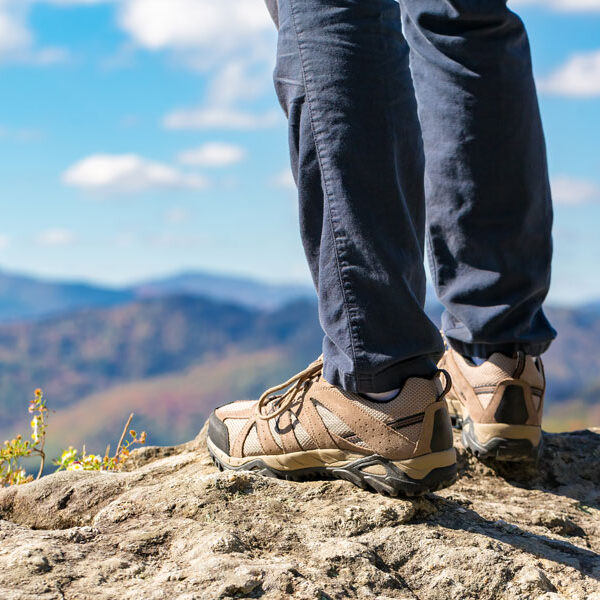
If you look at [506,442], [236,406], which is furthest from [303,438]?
[506,442]

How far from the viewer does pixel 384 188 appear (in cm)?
206

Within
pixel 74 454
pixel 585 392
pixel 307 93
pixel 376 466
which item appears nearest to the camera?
pixel 307 93

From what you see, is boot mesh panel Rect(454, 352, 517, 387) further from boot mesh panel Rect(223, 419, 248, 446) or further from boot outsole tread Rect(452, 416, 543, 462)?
boot mesh panel Rect(223, 419, 248, 446)

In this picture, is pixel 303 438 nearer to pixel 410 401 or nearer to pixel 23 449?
pixel 410 401

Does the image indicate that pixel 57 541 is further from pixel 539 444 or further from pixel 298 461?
pixel 539 444

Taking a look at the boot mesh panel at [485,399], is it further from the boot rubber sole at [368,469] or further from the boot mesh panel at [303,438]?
the boot mesh panel at [303,438]

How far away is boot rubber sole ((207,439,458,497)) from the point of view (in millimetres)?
2152

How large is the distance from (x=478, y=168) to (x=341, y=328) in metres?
0.95

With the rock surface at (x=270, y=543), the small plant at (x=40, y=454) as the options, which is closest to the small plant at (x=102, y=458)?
the small plant at (x=40, y=454)

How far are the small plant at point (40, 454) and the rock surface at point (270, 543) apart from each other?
83 cm

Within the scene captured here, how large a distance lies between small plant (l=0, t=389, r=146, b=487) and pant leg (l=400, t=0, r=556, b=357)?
168 cm

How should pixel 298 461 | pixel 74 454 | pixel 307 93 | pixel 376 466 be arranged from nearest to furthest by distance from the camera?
pixel 307 93
pixel 376 466
pixel 298 461
pixel 74 454

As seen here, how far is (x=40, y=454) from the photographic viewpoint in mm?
3375

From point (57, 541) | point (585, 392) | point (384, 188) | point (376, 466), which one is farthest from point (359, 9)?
point (585, 392)
